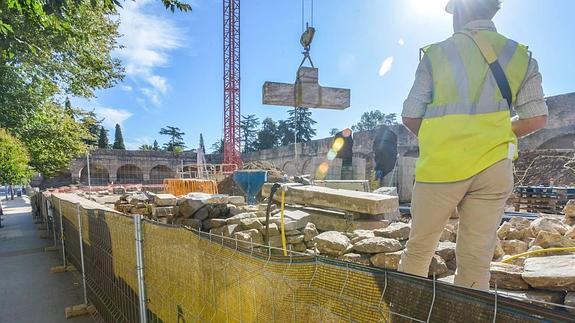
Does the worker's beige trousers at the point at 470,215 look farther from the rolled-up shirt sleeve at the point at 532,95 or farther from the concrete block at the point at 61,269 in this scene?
the concrete block at the point at 61,269

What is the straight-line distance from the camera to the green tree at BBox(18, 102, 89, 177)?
1237 cm

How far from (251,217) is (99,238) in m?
2.08

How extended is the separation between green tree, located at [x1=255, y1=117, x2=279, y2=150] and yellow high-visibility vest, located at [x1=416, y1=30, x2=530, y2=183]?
2532 inches

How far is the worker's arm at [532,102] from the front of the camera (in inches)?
66.7

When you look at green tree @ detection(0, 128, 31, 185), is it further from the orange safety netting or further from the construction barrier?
the construction barrier

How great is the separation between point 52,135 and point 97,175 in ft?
91.6

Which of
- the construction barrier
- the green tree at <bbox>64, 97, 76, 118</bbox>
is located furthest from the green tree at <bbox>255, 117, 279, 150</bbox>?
the construction barrier

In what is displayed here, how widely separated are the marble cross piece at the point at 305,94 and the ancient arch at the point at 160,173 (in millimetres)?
37129

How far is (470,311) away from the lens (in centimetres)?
85

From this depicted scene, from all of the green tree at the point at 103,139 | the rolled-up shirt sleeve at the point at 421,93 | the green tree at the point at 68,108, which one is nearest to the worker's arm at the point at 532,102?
the rolled-up shirt sleeve at the point at 421,93

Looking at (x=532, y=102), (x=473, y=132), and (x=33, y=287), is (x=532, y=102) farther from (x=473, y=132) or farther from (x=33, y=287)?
(x=33, y=287)

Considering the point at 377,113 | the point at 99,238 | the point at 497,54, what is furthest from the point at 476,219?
the point at 377,113

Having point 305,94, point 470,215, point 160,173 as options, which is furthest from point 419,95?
point 160,173

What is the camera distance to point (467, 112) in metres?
1.65
